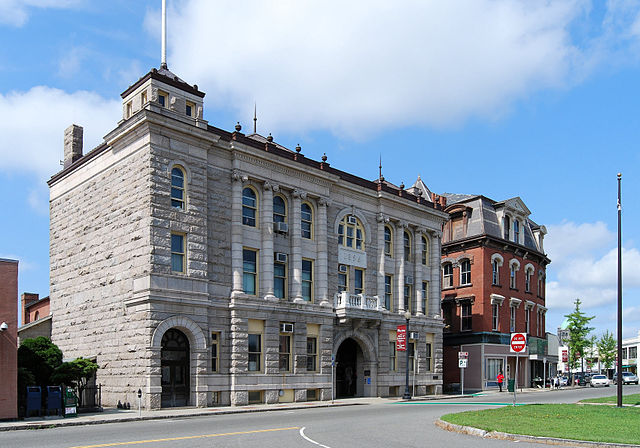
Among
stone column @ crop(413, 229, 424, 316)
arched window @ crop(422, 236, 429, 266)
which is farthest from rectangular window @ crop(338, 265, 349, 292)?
arched window @ crop(422, 236, 429, 266)

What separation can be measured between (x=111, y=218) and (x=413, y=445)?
21.5 meters

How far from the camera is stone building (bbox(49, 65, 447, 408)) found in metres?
30.4

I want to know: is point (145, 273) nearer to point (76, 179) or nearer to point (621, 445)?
point (76, 179)

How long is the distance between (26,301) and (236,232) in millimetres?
23951

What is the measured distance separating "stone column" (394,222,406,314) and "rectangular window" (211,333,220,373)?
590 inches

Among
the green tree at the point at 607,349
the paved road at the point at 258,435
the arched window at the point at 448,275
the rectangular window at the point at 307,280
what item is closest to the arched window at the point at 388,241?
the rectangular window at the point at 307,280

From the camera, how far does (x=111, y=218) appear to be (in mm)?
32750

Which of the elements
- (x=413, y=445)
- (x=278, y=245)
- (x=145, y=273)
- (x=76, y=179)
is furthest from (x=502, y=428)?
(x=76, y=179)

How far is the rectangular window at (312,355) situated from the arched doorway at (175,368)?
8.23 metres

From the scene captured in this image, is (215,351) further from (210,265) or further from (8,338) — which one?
(8,338)

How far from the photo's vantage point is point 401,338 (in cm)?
4072

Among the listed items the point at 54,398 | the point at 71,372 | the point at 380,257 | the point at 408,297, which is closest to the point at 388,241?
the point at 380,257

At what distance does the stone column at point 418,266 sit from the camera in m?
45.6

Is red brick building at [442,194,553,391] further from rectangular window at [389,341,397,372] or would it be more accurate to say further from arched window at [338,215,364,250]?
arched window at [338,215,364,250]
